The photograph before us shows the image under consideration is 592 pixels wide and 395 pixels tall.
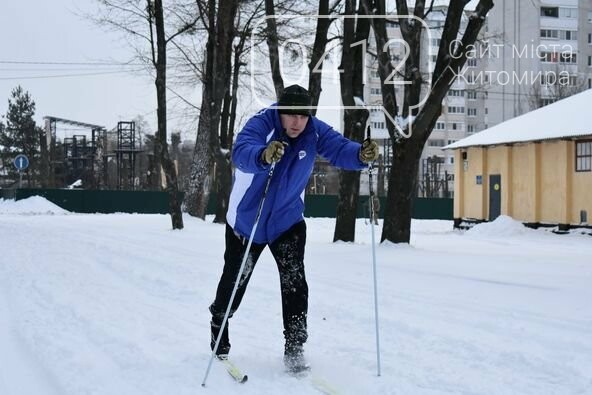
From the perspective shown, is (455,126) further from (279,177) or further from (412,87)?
(279,177)

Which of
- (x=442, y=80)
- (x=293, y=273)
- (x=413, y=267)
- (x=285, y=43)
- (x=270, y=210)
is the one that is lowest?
(x=413, y=267)

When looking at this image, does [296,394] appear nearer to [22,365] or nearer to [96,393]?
[96,393]

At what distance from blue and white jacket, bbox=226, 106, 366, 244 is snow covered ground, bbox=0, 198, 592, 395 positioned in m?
1.00

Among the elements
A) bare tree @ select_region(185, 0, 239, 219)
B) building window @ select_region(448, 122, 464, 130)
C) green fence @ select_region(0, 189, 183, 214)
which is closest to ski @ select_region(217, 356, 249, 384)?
bare tree @ select_region(185, 0, 239, 219)

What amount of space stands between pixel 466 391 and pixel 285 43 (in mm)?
17066

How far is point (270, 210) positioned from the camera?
4594mm

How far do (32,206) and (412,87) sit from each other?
89.2 feet

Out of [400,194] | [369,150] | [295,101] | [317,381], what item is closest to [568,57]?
[400,194]

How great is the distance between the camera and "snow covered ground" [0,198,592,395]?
14.0 feet

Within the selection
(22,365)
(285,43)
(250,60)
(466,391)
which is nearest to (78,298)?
(22,365)

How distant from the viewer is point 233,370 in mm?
4387

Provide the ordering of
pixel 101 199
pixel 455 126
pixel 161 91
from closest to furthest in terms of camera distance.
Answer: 1. pixel 161 91
2. pixel 101 199
3. pixel 455 126

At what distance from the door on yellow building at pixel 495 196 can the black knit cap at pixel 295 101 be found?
23.7 m

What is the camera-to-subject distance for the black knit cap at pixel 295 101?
4438mm
